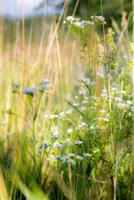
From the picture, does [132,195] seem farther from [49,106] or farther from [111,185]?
[49,106]

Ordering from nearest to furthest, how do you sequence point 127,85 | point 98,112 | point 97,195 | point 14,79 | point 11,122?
point 97,195
point 98,112
point 127,85
point 11,122
point 14,79

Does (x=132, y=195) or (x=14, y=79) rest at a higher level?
(x=14, y=79)

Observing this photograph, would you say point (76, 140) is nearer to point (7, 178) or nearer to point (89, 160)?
point (89, 160)

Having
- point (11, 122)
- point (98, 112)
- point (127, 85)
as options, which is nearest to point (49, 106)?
point (11, 122)

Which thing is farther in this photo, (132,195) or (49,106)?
(49,106)

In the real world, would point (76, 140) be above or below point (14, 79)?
below

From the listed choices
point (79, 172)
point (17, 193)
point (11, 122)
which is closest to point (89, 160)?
point (79, 172)

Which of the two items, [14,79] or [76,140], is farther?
[14,79]

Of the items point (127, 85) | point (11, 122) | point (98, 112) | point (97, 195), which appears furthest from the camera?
point (11, 122)

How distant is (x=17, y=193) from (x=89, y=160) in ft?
0.89

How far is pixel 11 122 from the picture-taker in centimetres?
252

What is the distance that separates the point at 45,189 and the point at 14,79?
1.33 m

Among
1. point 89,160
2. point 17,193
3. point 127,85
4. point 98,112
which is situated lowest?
point 17,193

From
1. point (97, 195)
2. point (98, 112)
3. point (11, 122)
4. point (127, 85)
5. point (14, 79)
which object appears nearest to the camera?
point (97, 195)
